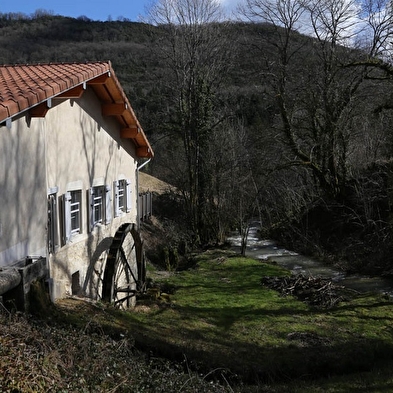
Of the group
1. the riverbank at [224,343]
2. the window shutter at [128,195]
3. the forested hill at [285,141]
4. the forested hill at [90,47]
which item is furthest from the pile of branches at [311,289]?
the forested hill at [90,47]

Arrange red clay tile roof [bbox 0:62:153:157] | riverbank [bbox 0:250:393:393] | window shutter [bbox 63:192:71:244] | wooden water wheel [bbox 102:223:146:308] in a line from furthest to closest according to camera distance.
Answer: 1. wooden water wheel [bbox 102:223:146:308]
2. window shutter [bbox 63:192:71:244]
3. red clay tile roof [bbox 0:62:153:157]
4. riverbank [bbox 0:250:393:393]

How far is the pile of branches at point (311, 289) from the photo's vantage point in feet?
44.2

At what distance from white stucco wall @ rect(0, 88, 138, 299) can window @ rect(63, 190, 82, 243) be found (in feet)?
0.36

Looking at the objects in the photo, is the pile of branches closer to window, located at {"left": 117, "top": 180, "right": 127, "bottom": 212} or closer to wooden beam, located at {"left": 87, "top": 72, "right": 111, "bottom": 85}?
window, located at {"left": 117, "top": 180, "right": 127, "bottom": 212}

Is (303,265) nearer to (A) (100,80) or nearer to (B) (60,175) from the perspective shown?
(A) (100,80)

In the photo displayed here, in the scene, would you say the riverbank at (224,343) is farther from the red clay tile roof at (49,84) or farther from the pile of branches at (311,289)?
the red clay tile roof at (49,84)

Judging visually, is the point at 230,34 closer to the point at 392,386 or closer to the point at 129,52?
the point at 392,386

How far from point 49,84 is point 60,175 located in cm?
216

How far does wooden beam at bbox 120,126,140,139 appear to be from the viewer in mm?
13859

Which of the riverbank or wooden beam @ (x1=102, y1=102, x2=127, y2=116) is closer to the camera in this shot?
the riverbank

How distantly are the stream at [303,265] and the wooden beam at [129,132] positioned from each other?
8.32 meters

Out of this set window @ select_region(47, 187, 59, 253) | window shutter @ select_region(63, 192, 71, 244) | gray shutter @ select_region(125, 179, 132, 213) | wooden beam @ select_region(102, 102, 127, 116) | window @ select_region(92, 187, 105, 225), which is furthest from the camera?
gray shutter @ select_region(125, 179, 132, 213)

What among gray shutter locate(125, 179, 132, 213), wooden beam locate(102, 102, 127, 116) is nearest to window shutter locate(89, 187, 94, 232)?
wooden beam locate(102, 102, 127, 116)

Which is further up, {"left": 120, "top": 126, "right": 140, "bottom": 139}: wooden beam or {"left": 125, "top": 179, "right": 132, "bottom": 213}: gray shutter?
{"left": 120, "top": 126, "right": 140, "bottom": 139}: wooden beam
